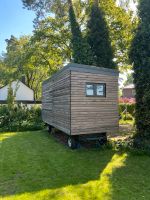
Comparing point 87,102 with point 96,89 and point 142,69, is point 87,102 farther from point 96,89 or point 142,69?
point 142,69

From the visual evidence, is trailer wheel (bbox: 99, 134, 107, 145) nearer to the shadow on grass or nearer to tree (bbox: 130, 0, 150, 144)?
the shadow on grass

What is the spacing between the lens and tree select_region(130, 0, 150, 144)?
10.5 meters

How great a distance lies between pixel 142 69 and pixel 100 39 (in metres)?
8.99

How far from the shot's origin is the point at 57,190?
6.36 m

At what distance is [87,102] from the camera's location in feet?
36.0

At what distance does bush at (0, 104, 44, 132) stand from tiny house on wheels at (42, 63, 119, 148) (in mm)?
7464

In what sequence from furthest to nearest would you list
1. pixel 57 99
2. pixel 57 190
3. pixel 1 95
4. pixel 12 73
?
pixel 1 95 → pixel 12 73 → pixel 57 99 → pixel 57 190

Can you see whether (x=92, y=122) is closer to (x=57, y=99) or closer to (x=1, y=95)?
(x=57, y=99)

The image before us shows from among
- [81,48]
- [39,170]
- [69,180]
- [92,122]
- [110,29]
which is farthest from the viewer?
[110,29]

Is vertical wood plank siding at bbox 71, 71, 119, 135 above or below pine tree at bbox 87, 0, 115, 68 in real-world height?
below

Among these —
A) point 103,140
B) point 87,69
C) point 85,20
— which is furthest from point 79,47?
point 103,140

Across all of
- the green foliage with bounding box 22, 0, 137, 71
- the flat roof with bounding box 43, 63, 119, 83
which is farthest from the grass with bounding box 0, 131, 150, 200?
the green foliage with bounding box 22, 0, 137, 71

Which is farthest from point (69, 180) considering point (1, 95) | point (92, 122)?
point (1, 95)

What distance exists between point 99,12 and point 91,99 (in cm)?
1050
